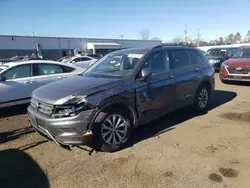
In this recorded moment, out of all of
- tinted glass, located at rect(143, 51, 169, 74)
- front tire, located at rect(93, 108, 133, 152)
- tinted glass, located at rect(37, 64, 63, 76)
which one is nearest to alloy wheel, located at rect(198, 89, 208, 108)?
tinted glass, located at rect(143, 51, 169, 74)

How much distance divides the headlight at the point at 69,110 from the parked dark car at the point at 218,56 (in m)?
14.3

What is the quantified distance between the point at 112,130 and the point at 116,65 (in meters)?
1.53

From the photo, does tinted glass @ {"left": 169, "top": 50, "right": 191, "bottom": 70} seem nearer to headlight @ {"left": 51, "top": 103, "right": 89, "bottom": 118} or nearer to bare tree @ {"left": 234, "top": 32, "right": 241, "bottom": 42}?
headlight @ {"left": 51, "top": 103, "right": 89, "bottom": 118}

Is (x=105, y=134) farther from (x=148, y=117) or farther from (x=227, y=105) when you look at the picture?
(x=227, y=105)

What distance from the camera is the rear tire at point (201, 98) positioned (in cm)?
596

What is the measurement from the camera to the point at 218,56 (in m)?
16.7

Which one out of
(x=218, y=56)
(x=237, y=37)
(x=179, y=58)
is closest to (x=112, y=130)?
(x=179, y=58)

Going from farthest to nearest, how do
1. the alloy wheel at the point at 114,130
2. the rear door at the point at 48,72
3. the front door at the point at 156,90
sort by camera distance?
the rear door at the point at 48,72 → the front door at the point at 156,90 → the alloy wheel at the point at 114,130

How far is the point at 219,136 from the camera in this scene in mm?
4562

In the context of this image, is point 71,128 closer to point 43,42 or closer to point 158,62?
point 158,62

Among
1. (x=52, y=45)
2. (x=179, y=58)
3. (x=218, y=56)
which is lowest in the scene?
(x=179, y=58)

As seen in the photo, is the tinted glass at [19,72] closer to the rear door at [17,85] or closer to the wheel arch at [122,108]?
the rear door at [17,85]

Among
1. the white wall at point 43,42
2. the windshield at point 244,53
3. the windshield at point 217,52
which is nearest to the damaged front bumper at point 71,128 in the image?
the windshield at point 244,53

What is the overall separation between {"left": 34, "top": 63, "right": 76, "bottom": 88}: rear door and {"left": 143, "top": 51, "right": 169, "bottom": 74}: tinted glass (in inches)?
144
